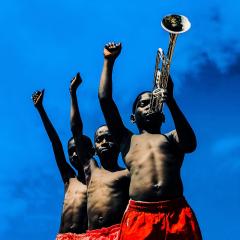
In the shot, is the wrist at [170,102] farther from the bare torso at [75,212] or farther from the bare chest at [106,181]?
the bare torso at [75,212]

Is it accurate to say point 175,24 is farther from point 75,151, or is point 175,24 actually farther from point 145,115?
point 75,151

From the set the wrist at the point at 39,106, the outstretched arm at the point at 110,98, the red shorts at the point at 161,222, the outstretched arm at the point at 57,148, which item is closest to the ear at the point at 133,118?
the outstretched arm at the point at 110,98

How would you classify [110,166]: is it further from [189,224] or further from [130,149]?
[189,224]

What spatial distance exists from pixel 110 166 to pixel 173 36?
236 cm

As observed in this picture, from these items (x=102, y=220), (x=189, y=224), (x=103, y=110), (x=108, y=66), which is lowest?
(x=189, y=224)

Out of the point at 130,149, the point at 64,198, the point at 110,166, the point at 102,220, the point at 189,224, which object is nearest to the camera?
the point at 189,224

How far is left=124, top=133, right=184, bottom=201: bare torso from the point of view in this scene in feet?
21.5

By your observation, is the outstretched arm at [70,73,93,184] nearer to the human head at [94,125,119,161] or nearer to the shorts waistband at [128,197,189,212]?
the human head at [94,125,119,161]

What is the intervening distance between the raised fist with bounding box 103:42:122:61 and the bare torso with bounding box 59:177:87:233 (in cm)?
293

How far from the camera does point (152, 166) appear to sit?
6691 millimetres

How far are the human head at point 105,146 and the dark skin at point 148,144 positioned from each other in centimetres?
121

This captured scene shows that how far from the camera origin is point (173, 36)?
6.85 metres

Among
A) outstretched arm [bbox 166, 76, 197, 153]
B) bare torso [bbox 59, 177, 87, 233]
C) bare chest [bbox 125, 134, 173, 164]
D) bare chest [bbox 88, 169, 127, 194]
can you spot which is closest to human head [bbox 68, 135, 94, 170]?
bare torso [bbox 59, 177, 87, 233]

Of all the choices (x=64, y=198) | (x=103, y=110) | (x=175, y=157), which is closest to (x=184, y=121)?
(x=175, y=157)
